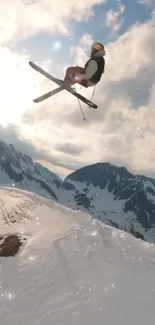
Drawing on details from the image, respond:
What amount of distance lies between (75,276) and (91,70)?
26.3 feet

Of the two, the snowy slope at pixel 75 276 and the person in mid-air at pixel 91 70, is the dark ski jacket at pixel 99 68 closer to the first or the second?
the person in mid-air at pixel 91 70

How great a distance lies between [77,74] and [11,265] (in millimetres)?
8725

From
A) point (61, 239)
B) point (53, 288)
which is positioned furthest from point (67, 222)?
point (53, 288)

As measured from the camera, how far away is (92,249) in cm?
1681

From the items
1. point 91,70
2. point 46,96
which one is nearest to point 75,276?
point 91,70

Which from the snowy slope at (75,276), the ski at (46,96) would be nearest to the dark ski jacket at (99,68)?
the ski at (46,96)

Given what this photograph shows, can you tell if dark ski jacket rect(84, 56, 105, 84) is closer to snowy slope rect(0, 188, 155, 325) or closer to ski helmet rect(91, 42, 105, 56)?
ski helmet rect(91, 42, 105, 56)

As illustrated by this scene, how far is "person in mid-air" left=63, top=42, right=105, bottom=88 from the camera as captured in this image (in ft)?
40.6

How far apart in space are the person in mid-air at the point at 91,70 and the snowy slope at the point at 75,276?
24.9ft

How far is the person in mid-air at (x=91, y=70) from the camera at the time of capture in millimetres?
12387

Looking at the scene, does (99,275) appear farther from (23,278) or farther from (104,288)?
(23,278)

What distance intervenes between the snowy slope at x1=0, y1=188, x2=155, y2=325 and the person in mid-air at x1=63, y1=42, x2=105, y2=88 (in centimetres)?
759

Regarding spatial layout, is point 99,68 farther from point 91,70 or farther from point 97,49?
Result: point 97,49

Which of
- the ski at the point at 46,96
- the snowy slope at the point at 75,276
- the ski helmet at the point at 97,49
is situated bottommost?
the snowy slope at the point at 75,276
